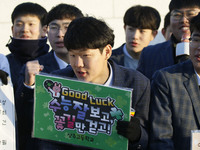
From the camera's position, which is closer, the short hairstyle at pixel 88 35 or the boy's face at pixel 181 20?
the short hairstyle at pixel 88 35

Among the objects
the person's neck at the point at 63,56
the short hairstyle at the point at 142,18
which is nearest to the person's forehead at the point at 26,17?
the person's neck at the point at 63,56

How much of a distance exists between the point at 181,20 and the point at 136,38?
820 millimetres

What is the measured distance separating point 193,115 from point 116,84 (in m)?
0.57

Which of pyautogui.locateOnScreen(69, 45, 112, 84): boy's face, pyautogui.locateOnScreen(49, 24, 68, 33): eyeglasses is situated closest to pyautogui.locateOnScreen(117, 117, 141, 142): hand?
pyautogui.locateOnScreen(69, 45, 112, 84): boy's face

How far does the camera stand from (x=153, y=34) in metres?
5.02

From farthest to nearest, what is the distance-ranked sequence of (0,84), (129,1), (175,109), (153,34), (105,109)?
(129,1) → (153,34) → (0,84) → (175,109) → (105,109)

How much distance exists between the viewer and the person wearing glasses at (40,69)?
3465 millimetres

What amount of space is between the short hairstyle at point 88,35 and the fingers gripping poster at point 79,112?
292 mm

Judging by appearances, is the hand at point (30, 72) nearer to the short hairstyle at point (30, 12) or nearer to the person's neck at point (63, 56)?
the person's neck at point (63, 56)

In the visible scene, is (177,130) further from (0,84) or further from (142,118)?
(0,84)

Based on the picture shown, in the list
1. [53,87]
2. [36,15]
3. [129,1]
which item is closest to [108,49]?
[53,87]

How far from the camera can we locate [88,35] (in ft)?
10.2

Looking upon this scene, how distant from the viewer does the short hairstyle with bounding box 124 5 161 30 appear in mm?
4859

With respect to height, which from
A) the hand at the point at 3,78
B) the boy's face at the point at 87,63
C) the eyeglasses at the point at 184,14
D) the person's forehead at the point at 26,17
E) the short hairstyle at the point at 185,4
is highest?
the short hairstyle at the point at 185,4
